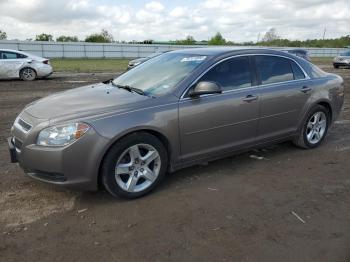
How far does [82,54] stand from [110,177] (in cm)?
4327

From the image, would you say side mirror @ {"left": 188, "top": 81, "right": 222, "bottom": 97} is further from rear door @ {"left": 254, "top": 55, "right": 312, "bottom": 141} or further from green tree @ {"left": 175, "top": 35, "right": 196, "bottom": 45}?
green tree @ {"left": 175, "top": 35, "right": 196, "bottom": 45}

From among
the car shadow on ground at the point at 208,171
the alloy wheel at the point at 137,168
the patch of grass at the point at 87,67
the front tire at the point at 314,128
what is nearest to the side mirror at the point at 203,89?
the alloy wheel at the point at 137,168

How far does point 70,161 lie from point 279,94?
300cm

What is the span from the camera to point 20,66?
15820mm

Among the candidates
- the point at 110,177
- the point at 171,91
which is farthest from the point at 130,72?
the point at 110,177

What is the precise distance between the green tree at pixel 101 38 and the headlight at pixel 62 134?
251 feet

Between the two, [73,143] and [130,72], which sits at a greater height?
[130,72]

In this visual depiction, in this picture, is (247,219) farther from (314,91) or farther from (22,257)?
(314,91)

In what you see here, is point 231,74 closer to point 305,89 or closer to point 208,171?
point 208,171

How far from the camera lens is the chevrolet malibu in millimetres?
3799

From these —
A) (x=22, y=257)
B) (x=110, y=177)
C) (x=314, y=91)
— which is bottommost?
(x=22, y=257)

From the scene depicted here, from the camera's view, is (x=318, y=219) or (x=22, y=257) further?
(x=318, y=219)

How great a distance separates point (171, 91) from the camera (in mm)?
4371

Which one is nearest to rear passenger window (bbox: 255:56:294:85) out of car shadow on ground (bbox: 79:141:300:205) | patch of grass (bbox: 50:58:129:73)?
car shadow on ground (bbox: 79:141:300:205)
